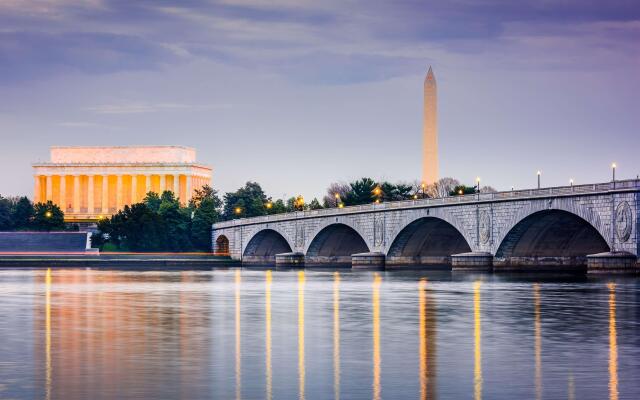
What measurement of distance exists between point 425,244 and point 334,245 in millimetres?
23641

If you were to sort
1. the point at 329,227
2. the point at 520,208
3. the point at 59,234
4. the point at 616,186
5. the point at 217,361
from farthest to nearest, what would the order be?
1. the point at 59,234
2. the point at 329,227
3. the point at 520,208
4. the point at 616,186
5. the point at 217,361

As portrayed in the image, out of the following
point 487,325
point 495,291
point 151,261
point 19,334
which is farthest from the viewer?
point 151,261

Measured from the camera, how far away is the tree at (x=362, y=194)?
183 meters

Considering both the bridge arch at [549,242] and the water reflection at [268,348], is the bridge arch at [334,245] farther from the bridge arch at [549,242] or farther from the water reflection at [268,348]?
the water reflection at [268,348]

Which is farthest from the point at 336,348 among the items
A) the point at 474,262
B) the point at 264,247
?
the point at 264,247

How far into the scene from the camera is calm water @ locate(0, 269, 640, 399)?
23297mm

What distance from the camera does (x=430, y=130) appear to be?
560ft

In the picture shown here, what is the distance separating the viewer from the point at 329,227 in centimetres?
13700

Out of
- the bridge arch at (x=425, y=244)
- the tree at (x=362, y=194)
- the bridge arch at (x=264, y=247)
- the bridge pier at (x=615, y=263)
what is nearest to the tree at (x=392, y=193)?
the tree at (x=362, y=194)

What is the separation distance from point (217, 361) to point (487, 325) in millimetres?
14233

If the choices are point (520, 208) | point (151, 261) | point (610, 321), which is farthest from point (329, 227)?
point (610, 321)

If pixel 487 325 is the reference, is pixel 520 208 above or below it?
above

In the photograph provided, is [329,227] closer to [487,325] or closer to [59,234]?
[59,234]

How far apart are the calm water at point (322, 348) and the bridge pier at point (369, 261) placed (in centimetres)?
6343
